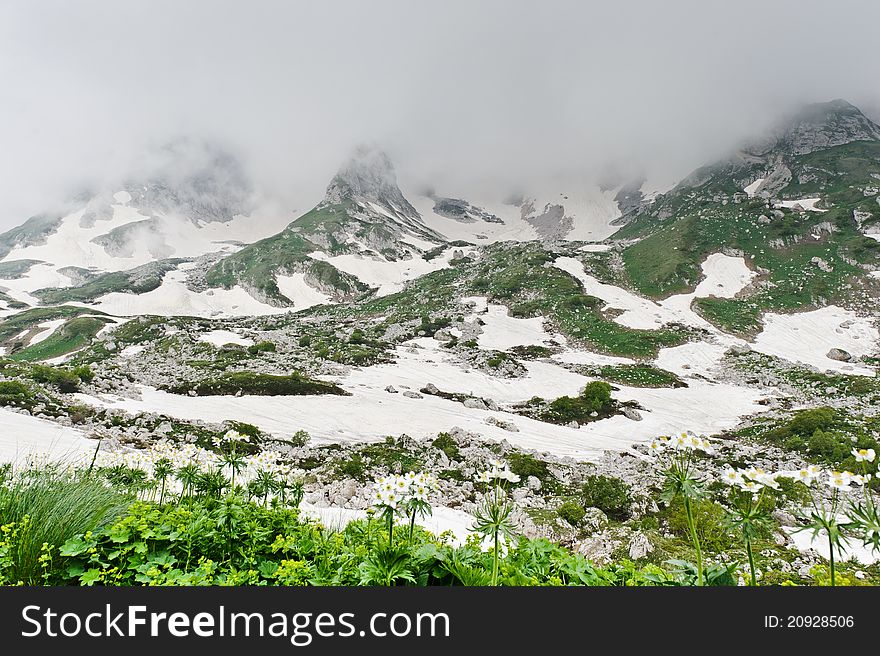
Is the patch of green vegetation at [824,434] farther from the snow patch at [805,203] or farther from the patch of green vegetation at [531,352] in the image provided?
the snow patch at [805,203]

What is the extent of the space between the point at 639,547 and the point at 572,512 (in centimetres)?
345

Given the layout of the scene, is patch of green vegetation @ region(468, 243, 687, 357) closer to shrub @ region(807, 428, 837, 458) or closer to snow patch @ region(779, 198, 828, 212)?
shrub @ region(807, 428, 837, 458)

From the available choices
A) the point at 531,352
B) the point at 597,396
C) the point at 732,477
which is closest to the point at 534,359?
the point at 531,352

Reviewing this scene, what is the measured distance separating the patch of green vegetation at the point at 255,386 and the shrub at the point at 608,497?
766 inches

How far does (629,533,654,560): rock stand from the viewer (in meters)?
10.8

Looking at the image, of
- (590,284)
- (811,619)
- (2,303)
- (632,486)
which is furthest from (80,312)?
(811,619)

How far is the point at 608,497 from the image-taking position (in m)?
16.3

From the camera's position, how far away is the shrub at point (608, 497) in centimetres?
→ 1573

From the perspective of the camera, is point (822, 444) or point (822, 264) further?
point (822, 264)

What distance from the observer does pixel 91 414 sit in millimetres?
20172

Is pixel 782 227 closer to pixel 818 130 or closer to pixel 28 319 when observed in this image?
pixel 818 130

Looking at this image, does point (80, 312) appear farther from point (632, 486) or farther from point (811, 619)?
point (811, 619)

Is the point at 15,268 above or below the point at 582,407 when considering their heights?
above

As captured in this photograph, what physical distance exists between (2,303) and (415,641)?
18246 cm
